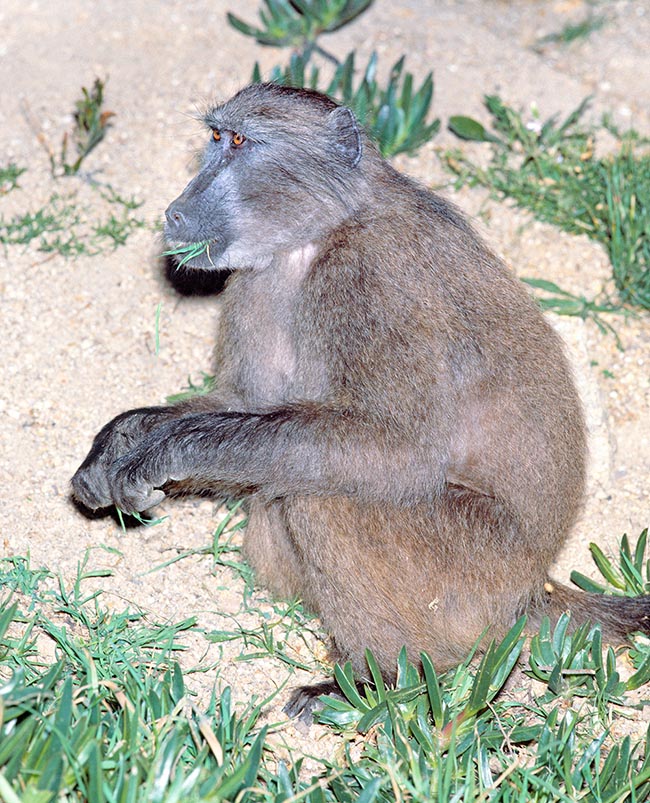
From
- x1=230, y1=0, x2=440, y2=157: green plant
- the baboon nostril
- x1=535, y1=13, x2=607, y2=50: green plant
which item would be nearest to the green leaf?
x1=230, y1=0, x2=440, y2=157: green plant

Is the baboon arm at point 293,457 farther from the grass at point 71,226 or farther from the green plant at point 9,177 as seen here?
the green plant at point 9,177

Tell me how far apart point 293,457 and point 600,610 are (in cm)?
123

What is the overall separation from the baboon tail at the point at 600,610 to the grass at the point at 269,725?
6 centimetres

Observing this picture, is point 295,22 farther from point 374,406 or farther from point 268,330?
point 374,406

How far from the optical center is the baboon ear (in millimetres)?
3172

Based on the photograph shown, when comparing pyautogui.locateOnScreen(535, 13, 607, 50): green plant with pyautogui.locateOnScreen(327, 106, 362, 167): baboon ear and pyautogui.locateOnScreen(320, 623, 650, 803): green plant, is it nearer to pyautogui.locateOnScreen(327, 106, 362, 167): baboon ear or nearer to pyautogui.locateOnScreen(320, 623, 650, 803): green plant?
pyautogui.locateOnScreen(327, 106, 362, 167): baboon ear

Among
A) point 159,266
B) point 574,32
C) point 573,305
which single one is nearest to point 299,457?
point 159,266

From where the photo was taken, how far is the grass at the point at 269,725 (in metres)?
2.41

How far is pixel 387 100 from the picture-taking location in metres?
4.77

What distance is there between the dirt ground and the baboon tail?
38 centimetres

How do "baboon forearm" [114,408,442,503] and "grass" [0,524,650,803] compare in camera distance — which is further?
"baboon forearm" [114,408,442,503]

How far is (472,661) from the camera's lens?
11.1 ft

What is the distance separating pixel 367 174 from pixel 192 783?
5.95 ft

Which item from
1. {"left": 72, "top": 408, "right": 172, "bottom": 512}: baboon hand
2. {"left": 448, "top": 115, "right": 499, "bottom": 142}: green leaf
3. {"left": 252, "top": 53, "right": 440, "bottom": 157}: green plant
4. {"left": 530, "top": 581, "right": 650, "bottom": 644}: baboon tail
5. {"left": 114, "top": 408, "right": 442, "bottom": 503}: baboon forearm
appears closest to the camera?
{"left": 114, "top": 408, "right": 442, "bottom": 503}: baboon forearm
